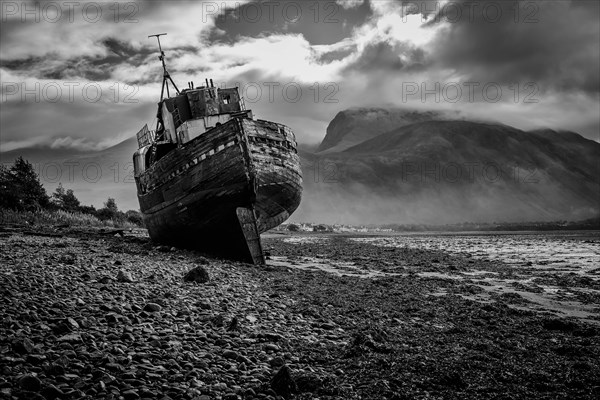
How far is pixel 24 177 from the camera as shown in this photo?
3497cm

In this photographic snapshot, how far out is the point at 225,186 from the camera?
1477 centimetres

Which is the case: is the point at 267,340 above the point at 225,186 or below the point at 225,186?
below

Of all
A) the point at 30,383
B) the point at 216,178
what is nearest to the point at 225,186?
the point at 216,178

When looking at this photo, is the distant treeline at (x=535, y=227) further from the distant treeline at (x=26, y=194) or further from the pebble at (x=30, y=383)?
the pebble at (x=30, y=383)

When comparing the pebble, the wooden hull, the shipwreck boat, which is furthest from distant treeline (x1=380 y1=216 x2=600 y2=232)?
the pebble

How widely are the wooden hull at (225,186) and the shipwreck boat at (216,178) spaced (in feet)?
0.11

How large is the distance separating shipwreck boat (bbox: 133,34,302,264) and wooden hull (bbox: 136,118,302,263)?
3 centimetres

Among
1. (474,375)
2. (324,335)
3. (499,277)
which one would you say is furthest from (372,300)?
(499,277)

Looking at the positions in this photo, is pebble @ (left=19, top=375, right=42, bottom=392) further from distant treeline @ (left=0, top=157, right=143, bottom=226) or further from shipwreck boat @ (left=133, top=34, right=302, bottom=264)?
distant treeline @ (left=0, top=157, right=143, bottom=226)

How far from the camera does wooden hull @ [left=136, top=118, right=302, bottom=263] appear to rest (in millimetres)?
14797

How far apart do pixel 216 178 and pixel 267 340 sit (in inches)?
385

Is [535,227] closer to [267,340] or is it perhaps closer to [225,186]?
[225,186]

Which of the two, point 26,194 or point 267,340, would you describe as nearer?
point 267,340

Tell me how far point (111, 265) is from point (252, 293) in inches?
136
